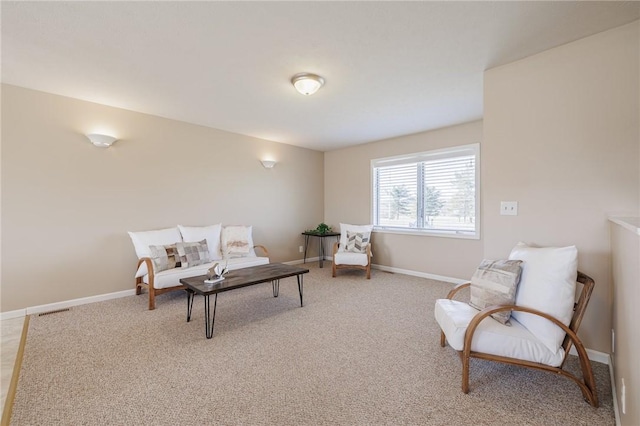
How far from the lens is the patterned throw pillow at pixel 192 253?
3.72m

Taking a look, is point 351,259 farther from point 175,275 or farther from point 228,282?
point 175,275

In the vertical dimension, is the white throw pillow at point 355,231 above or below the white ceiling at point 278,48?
below

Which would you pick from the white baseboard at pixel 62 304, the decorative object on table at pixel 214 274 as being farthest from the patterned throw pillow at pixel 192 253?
the white baseboard at pixel 62 304

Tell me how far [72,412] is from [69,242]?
2545mm

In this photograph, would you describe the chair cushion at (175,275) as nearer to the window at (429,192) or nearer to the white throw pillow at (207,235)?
the white throw pillow at (207,235)

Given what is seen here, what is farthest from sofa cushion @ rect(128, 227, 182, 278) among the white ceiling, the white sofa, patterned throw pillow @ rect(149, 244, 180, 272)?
the white ceiling

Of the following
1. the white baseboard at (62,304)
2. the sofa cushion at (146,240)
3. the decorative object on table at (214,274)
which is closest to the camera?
the decorative object on table at (214,274)

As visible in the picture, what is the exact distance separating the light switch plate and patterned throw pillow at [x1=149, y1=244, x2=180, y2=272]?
381 cm

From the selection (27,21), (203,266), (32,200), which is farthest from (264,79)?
(32,200)

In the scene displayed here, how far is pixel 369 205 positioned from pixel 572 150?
11.8 feet

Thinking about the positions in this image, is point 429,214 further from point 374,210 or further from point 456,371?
point 456,371

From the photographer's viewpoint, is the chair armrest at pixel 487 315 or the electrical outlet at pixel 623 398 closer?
the electrical outlet at pixel 623 398

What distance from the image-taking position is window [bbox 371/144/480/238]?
4.40m

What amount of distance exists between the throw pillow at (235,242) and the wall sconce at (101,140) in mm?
1911
